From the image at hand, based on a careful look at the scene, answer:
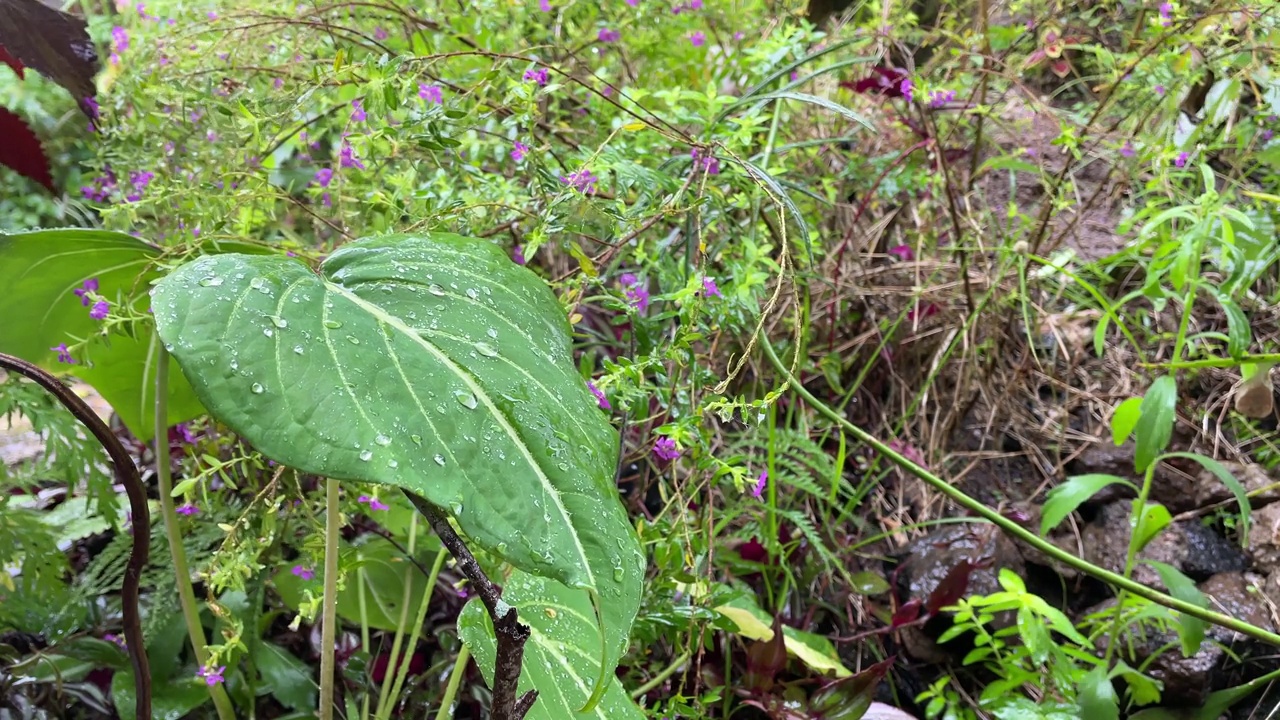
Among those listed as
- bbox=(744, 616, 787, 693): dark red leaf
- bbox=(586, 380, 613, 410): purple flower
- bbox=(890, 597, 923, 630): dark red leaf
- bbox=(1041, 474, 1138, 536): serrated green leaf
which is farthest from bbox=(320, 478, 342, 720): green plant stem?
bbox=(1041, 474, 1138, 536): serrated green leaf

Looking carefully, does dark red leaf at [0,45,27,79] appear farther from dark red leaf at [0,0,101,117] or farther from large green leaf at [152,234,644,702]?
large green leaf at [152,234,644,702]

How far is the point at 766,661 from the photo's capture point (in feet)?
3.00

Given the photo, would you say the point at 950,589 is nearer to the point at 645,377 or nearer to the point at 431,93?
the point at 645,377

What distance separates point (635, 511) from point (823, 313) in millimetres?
635

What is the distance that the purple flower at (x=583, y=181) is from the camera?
0.77 meters

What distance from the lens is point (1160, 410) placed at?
0.92 metres

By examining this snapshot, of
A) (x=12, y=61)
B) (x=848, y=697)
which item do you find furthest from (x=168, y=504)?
(x=848, y=697)

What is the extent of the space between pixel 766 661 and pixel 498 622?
0.56 meters

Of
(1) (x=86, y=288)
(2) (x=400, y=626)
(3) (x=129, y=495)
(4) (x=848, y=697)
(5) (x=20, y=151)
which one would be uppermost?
(5) (x=20, y=151)

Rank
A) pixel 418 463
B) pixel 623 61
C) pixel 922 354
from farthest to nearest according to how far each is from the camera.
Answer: pixel 922 354
pixel 623 61
pixel 418 463

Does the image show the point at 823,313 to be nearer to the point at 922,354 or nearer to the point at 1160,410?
the point at 922,354

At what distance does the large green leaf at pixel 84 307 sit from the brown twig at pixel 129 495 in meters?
0.10

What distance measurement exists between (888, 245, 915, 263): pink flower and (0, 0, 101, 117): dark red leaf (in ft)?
4.55

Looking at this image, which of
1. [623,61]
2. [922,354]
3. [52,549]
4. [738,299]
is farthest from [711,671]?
[623,61]
